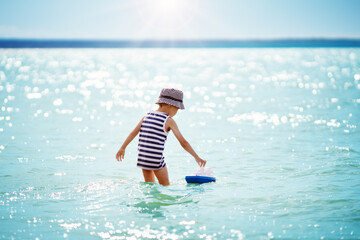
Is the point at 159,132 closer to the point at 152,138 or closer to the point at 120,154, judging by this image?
the point at 152,138

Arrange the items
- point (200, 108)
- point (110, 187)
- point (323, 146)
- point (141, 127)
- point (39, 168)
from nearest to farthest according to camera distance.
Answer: point (141, 127)
point (110, 187)
point (39, 168)
point (323, 146)
point (200, 108)

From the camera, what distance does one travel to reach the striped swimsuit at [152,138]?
18.5 feet

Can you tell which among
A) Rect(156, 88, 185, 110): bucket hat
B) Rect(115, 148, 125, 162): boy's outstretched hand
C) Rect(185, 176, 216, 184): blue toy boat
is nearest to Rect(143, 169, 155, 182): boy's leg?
Rect(115, 148, 125, 162): boy's outstretched hand

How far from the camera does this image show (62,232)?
15.2 feet

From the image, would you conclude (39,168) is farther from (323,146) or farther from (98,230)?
(323,146)

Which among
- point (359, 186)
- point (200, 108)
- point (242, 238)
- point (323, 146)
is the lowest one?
point (242, 238)

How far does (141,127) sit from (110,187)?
1101mm

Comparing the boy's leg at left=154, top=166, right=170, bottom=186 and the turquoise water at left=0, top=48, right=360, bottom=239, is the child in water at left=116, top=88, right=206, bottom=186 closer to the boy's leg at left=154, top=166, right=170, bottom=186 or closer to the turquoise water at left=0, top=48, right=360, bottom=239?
the boy's leg at left=154, top=166, right=170, bottom=186

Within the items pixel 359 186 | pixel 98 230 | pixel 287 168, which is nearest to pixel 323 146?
pixel 287 168

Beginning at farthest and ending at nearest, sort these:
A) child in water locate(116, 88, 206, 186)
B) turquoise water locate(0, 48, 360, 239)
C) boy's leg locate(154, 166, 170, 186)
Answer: boy's leg locate(154, 166, 170, 186), child in water locate(116, 88, 206, 186), turquoise water locate(0, 48, 360, 239)

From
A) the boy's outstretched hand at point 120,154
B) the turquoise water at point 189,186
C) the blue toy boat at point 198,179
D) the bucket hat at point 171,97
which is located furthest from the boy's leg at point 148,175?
the bucket hat at point 171,97

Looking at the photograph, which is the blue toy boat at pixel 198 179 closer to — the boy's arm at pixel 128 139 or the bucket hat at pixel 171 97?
the boy's arm at pixel 128 139

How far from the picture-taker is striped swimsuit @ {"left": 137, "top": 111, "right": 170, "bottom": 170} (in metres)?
5.64

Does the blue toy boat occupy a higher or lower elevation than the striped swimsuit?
lower
